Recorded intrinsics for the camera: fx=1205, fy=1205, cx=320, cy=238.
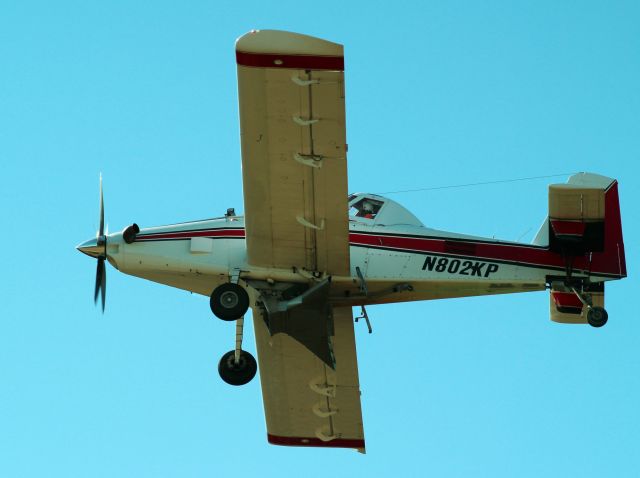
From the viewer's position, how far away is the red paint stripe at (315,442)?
2125 cm

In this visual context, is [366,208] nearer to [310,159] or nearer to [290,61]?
[310,159]

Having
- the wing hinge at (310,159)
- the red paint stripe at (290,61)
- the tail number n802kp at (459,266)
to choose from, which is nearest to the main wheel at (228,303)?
the wing hinge at (310,159)

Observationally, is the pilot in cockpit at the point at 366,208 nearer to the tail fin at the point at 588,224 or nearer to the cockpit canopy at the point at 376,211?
the cockpit canopy at the point at 376,211

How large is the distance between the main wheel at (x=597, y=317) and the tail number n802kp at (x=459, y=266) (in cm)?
155

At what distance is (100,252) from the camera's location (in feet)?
61.2

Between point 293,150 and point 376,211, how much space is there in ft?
8.74

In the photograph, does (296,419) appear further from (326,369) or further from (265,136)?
(265,136)

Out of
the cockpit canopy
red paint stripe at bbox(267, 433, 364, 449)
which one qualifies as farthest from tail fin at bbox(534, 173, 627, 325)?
red paint stripe at bbox(267, 433, 364, 449)

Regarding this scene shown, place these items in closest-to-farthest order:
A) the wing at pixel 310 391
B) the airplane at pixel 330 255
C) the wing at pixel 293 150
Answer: the wing at pixel 293 150, the airplane at pixel 330 255, the wing at pixel 310 391

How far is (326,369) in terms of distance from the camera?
2055 centimetres

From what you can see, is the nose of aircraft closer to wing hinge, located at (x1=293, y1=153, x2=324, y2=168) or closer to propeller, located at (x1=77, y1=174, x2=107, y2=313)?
propeller, located at (x1=77, y1=174, x2=107, y2=313)

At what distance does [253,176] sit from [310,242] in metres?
1.44

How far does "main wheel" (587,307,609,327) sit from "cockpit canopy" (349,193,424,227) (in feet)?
9.62

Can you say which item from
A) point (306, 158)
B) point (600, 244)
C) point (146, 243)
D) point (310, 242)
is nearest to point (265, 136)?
point (306, 158)
